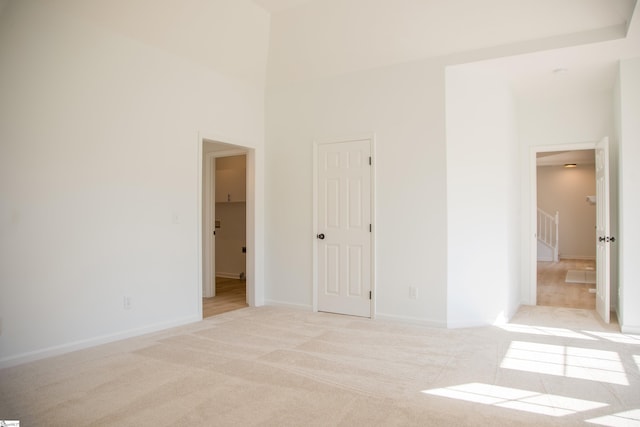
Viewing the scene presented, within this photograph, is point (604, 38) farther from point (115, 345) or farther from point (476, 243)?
point (115, 345)

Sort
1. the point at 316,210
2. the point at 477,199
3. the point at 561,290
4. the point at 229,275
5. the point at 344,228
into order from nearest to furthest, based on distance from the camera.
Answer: the point at 477,199 → the point at 344,228 → the point at 316,210 → the point at 561,290 → the point at 229,275

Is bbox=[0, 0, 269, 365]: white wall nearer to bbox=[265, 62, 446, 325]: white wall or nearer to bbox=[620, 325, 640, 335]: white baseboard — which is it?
bbox=[265, 62, 446, 325]: white wall

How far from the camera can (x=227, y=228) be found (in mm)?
8047

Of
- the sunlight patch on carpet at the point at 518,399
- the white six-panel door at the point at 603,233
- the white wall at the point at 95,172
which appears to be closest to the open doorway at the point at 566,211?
the white six-panel door at the point at 603,233

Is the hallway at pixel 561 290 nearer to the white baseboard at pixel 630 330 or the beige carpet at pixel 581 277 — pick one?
the beige carpet at pixel 581 277

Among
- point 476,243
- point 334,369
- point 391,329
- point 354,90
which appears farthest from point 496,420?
point 354,90

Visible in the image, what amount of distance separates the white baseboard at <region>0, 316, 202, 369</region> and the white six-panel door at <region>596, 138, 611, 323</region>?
4529 millimetres

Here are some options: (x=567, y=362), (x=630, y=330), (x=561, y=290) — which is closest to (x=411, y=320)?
(x=567, y=362)

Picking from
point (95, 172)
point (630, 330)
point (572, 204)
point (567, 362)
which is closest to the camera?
point (567, 362)

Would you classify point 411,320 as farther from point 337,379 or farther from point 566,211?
point 566,211

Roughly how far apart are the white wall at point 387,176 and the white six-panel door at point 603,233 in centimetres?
176

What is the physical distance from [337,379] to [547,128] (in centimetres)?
455

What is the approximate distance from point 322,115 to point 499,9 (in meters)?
2.26

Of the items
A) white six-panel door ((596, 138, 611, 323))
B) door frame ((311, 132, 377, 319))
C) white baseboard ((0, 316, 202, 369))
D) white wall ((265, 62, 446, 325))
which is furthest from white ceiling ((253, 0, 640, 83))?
white baseboard ((0, 316, 202, 369))
